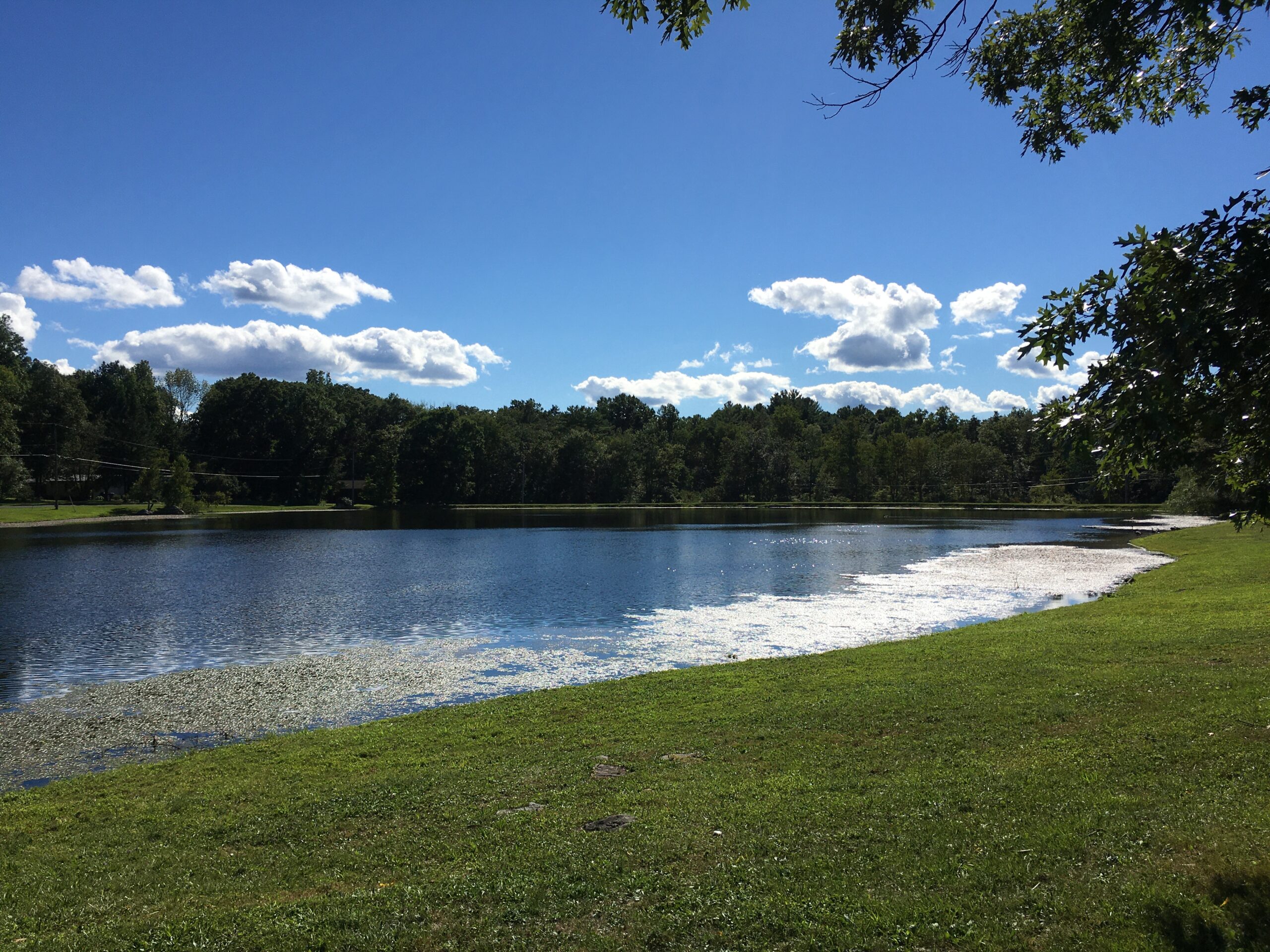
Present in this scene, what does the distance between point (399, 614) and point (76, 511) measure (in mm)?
92683

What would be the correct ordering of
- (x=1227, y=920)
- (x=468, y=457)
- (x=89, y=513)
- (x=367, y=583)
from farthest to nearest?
(x=468, y=457) → (x=89, y=513) → (x=367, y=583) → (x=1227, y=920)

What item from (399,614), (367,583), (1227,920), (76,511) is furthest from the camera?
(76,511)

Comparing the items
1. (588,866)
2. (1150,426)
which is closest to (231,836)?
(588,866)

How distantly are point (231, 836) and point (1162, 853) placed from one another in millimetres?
9830

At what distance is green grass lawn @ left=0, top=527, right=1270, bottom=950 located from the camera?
634 centimetres

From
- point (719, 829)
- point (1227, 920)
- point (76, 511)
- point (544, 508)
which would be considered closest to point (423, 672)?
point (719, 829)

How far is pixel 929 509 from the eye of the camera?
144 m

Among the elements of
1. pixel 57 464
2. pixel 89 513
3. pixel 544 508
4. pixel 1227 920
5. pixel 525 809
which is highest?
pixel 57 464

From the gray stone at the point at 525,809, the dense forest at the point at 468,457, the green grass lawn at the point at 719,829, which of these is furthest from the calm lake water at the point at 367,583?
the dense forest at the point at 468,457

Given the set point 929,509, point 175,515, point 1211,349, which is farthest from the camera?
point 929,509

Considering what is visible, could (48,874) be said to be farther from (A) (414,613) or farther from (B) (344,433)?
(B) (344,433)

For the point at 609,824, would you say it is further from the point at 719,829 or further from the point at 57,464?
the point at 57,464

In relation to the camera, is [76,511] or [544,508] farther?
[544,508]

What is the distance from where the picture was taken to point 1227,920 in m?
5.76
